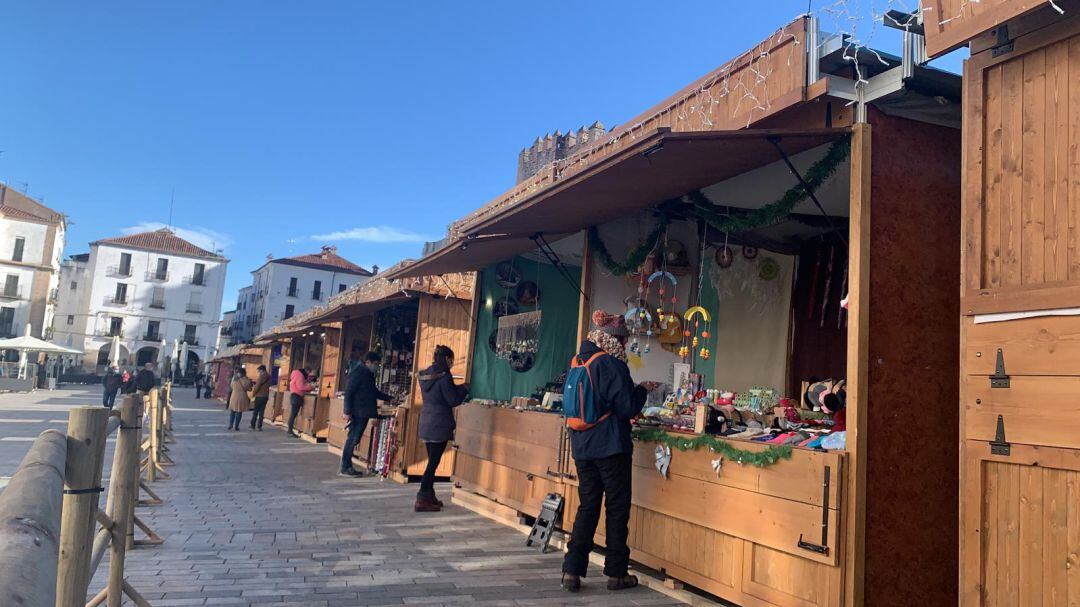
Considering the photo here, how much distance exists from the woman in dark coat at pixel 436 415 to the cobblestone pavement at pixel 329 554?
24cm

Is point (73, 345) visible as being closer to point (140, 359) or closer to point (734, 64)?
point (140, 359)

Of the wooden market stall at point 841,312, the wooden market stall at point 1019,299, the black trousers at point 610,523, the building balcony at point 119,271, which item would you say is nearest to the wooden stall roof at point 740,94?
the wooden market stall at point 841,312

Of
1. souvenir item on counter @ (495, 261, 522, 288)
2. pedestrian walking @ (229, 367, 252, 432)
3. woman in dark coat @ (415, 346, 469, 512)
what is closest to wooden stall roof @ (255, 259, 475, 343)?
souvenir item on counter @ (495, 261, 522, 288)

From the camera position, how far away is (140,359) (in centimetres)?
5675

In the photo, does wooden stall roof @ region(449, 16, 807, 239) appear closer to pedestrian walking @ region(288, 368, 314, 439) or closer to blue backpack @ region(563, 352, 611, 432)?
blue backpack @ region(563, 352, 611, 432)

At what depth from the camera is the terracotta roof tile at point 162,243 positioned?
58000 millimetres

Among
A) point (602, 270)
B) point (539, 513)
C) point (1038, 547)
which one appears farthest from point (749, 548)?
point (602, 270)

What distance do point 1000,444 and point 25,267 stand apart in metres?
58.3

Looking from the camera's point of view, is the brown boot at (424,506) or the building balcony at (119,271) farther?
the building balcony at (119,271)

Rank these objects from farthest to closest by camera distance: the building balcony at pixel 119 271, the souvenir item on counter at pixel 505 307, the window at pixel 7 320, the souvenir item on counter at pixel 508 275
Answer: the building balcony at pixel 119 271 → the window at pixel 7 320 → the souvenir item on counter at pixel 505 307 → the souvenir item on counter at pixel 508 275

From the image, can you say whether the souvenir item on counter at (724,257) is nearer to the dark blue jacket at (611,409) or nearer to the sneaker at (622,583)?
the dark blue jacket at (611,409)

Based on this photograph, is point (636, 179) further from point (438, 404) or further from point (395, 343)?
point (395, 343)

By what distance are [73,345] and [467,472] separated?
61.4 m

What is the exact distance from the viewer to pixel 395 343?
12961 millimetres
